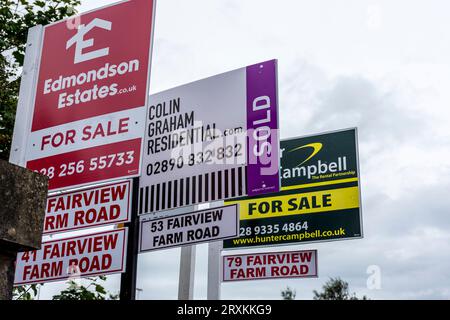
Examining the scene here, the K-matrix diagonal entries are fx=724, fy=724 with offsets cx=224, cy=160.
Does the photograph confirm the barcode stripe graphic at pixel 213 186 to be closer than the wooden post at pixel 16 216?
No

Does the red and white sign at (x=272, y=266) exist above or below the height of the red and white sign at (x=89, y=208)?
above

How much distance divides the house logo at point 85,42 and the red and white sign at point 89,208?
3.79 ft

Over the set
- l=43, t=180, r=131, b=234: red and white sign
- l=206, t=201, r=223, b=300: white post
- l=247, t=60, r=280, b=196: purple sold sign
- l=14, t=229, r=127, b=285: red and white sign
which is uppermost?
l=247, t=60, r=280, b=196: purple sold sign

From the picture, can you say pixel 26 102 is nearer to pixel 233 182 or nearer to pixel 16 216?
pixel 233 182

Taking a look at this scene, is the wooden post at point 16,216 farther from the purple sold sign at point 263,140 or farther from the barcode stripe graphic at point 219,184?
the purple sold sign at point 263,140

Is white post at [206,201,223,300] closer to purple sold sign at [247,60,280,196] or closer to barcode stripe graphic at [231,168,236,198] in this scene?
purple sold sign at [247,60,280,196]

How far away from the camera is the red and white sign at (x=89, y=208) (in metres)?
5.99

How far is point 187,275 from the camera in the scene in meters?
11.0

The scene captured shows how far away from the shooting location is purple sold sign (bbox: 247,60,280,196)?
7.57m

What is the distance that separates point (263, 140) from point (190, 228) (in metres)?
1.29

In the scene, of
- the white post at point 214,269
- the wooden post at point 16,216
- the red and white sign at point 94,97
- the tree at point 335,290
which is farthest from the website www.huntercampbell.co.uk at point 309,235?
the tree at point 335,290

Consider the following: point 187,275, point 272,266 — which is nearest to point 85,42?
point 187,275

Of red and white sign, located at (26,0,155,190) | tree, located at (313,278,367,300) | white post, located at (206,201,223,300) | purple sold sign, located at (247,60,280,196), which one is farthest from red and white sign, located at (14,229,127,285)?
tree, located at (313,278,367,300)

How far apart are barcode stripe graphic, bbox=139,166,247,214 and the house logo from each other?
1937mm
